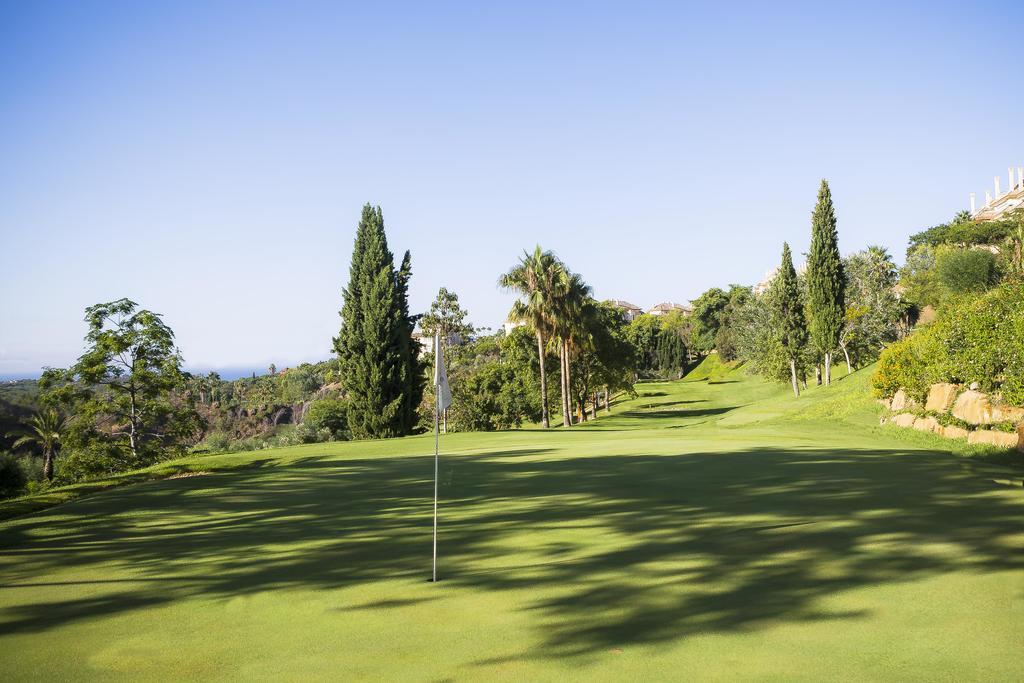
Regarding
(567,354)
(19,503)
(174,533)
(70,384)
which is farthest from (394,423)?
(174,533)

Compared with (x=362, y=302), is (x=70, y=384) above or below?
below

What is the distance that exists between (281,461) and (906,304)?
64.0 meters

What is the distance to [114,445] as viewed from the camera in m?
34.5

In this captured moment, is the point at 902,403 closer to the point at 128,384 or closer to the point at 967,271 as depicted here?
the point at 967,271

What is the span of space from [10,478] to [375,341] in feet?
71.7

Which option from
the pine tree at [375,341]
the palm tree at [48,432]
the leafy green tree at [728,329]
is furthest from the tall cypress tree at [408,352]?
the leafy green tree at [728,329]

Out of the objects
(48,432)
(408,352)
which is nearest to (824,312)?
(408,352)

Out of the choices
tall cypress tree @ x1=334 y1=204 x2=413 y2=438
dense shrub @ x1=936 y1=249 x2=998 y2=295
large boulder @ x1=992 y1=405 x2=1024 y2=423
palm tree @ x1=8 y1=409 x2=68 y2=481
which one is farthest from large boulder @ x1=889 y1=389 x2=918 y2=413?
palm tree @ x1=8 y1=409 x2=68 y2=481

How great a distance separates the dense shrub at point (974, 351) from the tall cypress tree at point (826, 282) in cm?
2990

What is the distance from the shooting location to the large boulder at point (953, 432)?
18203 millimetres

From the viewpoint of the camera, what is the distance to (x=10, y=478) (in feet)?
87.9

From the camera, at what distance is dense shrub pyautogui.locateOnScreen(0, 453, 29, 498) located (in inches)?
1016

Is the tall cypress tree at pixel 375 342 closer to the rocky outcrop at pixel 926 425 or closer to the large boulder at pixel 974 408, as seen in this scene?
the rocky outcrop at pixel 926 425

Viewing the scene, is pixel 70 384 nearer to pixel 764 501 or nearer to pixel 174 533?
pixel 174 533
